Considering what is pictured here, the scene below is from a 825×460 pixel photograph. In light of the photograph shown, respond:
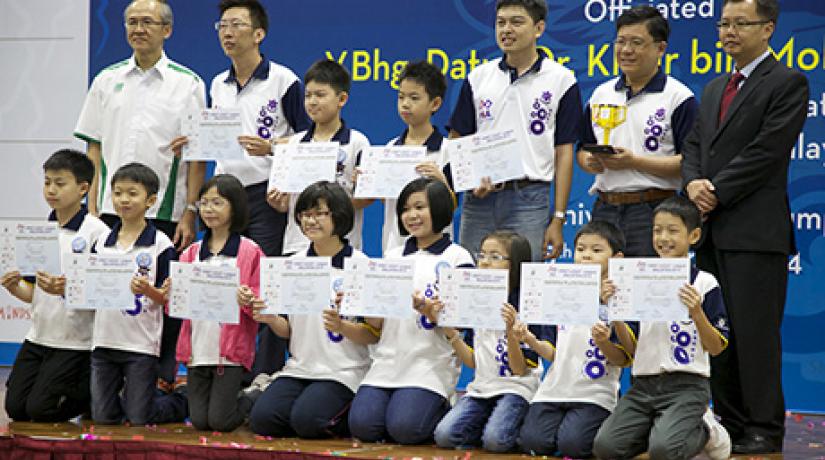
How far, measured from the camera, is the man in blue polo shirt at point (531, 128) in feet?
16.7

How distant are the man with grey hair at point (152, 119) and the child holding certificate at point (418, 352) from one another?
131 cm

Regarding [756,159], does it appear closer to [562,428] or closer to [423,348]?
[562,428]

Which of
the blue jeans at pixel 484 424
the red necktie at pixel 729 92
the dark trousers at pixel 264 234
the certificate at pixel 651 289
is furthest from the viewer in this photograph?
the dark trousers at pixel 264 234

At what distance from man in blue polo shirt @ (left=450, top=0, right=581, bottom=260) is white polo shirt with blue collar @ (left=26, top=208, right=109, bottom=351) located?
1824 millimetres

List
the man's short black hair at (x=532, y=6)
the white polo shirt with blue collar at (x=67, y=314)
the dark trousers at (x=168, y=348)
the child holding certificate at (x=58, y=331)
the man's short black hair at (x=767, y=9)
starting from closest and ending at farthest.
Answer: the man's short black hair at (x=767, y=9)
the man's short black hair at (x=532, y=6)
the child holding certificate at (x=58, y=331)
the white polo shirt with blue collar at (x=67, y=314)
the dark trousers at (x=168, y=348)

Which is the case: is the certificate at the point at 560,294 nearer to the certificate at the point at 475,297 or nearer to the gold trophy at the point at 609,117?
the certificate at the point at 475,297

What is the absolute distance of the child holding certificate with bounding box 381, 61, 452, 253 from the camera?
17.3 ft

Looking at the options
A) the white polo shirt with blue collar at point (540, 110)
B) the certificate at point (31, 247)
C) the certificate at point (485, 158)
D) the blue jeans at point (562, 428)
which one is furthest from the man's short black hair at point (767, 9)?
the certificate at point (31, 247)

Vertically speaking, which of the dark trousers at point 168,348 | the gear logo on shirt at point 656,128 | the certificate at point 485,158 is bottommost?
the dark trousers at point 168,348

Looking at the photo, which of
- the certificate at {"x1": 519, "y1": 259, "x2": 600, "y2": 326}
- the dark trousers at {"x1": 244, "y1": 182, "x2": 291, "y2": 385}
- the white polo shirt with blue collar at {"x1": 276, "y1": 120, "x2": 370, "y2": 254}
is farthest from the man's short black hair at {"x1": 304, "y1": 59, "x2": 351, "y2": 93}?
the certificate at {"x1": 519, "y1": 259, "x2": 600, "y2": 326}

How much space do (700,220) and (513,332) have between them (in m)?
0.87

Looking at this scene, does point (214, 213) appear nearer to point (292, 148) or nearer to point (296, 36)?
point (292, 148)

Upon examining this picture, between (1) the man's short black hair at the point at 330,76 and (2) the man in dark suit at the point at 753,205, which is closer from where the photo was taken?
(2) the man in dark suit at the point at 753,205

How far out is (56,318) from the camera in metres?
5.34
